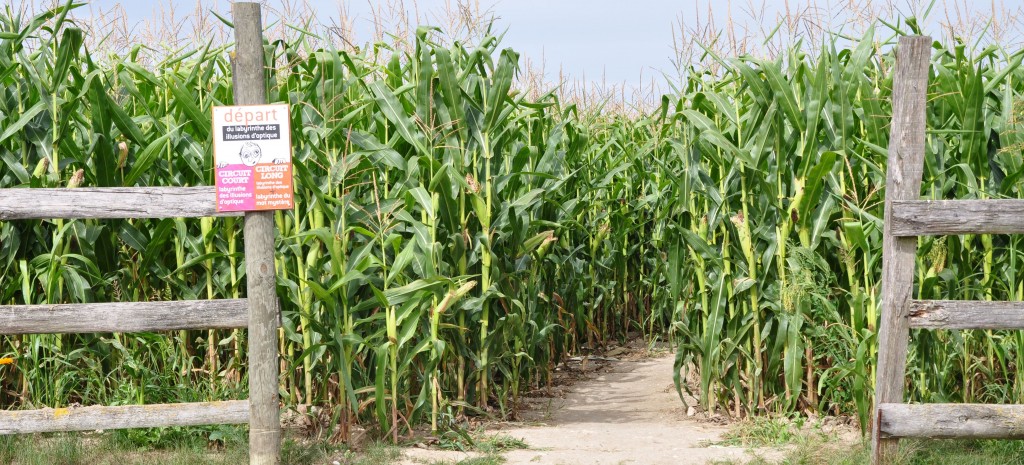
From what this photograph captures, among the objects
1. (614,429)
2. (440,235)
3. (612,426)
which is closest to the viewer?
(440,235)

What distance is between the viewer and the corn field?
559 centimetres

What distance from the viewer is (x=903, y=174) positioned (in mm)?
4961

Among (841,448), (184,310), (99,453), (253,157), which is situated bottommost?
(841,448)

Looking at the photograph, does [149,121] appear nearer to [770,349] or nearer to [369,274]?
[369,274]

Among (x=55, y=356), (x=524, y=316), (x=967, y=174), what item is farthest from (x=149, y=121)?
(x=967, y=174)

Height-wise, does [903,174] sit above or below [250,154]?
below

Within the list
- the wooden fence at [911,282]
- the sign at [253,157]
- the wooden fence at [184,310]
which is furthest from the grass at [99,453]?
the wooden fence at [911,282]

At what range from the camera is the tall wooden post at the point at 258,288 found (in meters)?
4.89

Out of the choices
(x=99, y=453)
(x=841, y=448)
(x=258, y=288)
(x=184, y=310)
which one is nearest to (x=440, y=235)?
(x=258, y=288)

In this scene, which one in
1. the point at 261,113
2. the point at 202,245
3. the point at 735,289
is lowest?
the point at 735,289

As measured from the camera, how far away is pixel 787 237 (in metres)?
5.94

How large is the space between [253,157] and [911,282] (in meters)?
3.36

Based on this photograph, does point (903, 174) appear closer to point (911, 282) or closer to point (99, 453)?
point (911, 282)

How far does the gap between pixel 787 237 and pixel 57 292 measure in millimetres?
4337
